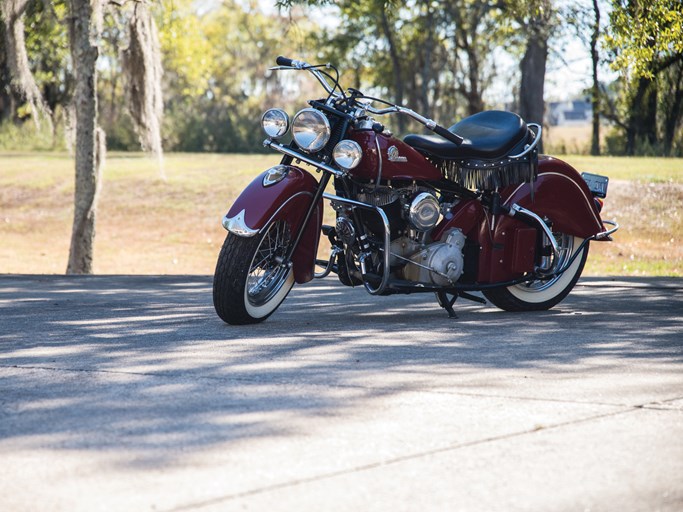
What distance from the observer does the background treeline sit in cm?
1489

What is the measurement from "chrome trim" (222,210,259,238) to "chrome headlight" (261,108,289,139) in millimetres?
570

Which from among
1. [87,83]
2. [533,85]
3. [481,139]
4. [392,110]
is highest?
[533,85]

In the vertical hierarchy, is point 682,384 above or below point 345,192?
below

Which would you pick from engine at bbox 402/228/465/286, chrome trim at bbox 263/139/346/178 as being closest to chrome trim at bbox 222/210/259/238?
chrome trim at bbox 263/139/346/178

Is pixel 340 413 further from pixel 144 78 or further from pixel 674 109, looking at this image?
pixel 674 109

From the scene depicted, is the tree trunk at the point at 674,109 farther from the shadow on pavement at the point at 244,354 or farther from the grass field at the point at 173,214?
the shadow on pavement at the point at 244,354

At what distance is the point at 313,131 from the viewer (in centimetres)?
668

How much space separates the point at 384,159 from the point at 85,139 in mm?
8846

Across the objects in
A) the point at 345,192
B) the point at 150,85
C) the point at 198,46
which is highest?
the point at 198,46

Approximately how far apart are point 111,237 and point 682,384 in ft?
55.2

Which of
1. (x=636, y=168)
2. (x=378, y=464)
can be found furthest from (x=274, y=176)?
(x=636, y=168)

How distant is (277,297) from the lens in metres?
6.98

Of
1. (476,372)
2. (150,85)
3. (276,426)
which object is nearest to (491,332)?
(476,372)

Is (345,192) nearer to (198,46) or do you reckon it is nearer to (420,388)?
(420,388)
